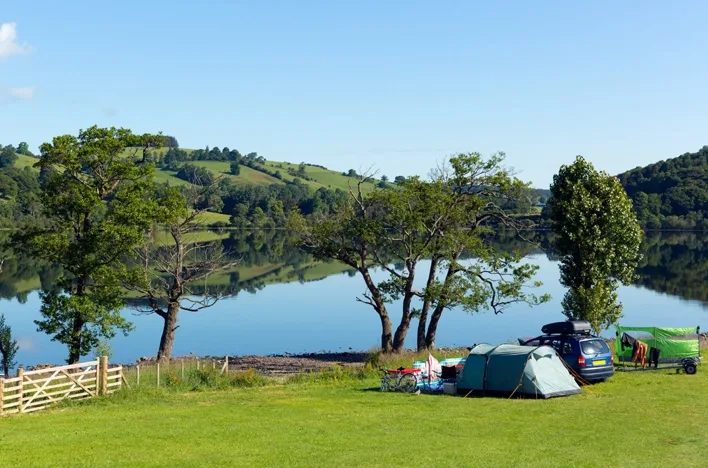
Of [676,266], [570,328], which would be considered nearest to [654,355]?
[570,328]

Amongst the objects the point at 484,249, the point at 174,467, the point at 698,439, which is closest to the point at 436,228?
the point at 484,249

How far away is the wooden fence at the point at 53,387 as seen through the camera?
23438 millimetres

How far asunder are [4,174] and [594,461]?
166 metres

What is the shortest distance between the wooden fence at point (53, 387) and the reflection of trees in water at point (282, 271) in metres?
33.2

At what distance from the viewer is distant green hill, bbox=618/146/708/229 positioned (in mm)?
178250

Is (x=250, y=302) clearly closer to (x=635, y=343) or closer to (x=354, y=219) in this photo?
(x=354, y=219)

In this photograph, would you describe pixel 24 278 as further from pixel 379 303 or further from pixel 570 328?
pixel 570 328

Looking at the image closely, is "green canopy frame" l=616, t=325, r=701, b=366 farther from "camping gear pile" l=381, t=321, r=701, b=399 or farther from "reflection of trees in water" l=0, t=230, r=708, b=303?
"reflection of trees in water" l=0, t=230, r=708, b=303

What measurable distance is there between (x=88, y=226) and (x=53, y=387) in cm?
1086

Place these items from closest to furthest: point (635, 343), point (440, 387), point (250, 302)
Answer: point (440, 387), point (635, 343), point (250, 302)

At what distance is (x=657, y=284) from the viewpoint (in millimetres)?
90000

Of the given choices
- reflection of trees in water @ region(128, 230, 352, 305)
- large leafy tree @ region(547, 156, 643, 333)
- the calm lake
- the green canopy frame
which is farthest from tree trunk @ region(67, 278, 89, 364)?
reflection of trees in water @ region(128, 230, 352, 305)

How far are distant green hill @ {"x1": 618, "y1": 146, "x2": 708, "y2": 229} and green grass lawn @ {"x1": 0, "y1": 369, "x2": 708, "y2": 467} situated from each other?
161349 mm

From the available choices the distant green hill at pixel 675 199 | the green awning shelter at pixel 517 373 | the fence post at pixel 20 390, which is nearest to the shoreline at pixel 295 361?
the green awning shelter at pixel 517 373
